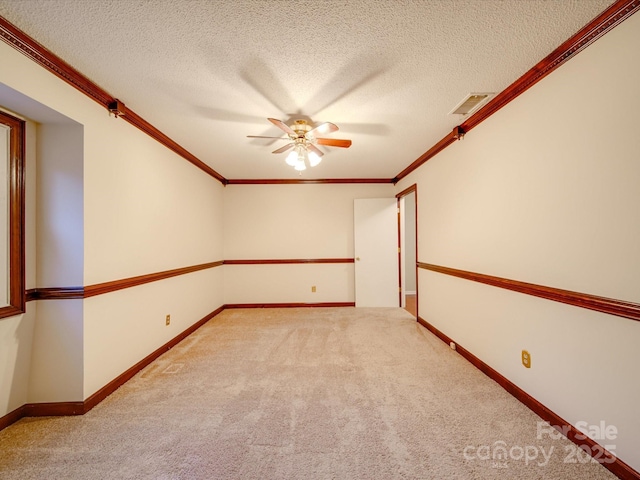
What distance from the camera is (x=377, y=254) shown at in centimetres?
485

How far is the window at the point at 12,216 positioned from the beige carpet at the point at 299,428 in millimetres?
843

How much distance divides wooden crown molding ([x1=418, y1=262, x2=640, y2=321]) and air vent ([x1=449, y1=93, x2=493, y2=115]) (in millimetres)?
1424

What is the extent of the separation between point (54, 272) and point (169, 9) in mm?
1829

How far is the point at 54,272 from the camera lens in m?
1.89

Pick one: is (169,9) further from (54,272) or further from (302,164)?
(54,272)

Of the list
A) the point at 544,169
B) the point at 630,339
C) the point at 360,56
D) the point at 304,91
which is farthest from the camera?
the point at 304,91

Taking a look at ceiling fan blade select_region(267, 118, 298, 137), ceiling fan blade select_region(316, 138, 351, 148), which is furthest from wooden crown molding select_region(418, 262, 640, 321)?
ceiling fan blade select_region(267, 118, 298, 137)

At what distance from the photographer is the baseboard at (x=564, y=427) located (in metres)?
1.32

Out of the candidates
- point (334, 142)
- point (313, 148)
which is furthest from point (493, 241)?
point (313, 148)

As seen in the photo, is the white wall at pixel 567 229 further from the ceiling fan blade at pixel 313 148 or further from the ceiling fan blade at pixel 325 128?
the ceiling fan blade at pixel 313 148

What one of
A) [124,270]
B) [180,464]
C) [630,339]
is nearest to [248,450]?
[180,464]

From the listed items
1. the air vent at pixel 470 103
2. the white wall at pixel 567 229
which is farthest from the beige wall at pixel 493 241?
the air vent at pixel 470 103

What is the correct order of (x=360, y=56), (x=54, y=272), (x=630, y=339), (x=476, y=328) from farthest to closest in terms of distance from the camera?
(x=476, y=328)
(x=54, y=272)
(x=360, y=56)
(x=630, y=339)

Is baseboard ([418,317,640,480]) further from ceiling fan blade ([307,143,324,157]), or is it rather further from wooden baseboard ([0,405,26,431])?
wooden baseboard ([0,405,26,431])
